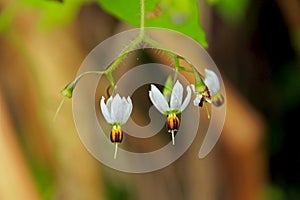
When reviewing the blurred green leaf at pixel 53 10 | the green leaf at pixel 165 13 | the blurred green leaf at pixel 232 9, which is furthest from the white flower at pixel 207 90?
the blurred green leaf at pixel 232 9

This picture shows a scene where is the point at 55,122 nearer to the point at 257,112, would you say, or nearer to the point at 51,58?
the point at 51,58

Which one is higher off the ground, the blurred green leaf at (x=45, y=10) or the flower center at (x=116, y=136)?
the blurred green leaf at (x=45, y=10)

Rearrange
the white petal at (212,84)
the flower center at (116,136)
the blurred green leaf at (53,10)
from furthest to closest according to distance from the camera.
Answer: the blurred green leaf at (53,10) < the white petal at (212,84) < the flower center at (116,136)

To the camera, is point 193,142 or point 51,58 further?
point 193,142

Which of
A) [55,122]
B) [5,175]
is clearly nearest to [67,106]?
[55,122]

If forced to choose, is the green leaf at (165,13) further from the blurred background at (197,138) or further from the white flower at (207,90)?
the blurred background at (197,138)

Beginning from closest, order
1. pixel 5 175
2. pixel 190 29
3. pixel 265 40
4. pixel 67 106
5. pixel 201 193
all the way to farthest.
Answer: pixel 190 29 → pixel 5 175 → pixel 67 106 → pixel 201 193 → pixel 265 40

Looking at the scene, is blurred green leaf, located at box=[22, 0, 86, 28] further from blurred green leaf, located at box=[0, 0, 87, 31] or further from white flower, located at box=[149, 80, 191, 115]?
white flower, located at box=[149, 80, 191, 115]
